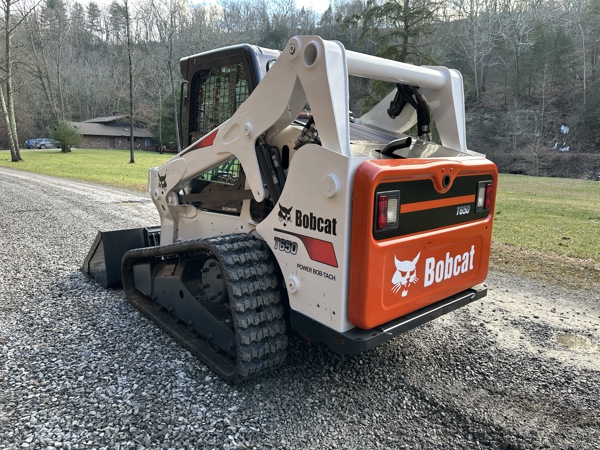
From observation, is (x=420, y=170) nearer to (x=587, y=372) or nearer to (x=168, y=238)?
(x=587, y=372)

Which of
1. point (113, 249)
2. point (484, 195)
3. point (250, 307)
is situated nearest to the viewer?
point (250, 307)

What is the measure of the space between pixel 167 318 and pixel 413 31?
883 inches

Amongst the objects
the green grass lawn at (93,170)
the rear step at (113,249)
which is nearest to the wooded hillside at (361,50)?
the green grass lawn at (93,170)

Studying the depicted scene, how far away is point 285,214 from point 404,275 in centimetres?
86

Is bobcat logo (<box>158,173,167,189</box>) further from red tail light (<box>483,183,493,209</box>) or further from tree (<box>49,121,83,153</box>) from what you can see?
tree (<box>49,121,83,153</box>)

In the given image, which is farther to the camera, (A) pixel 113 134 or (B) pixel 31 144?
(A) pixel 113 134

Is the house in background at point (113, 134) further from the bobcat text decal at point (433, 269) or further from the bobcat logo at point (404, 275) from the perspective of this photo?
the bobcat logo at point (404, 275)

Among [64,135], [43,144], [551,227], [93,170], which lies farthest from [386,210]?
[43,144]

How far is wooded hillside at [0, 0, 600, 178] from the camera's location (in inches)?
1743

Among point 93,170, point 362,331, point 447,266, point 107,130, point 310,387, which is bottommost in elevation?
point 93,170

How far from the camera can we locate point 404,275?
2.91m

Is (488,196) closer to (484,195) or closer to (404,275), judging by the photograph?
(484,195)

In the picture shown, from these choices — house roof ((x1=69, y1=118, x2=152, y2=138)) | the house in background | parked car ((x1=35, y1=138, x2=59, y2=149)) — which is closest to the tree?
parked car ((x1=35, y1=138, x2=59, y2=149))

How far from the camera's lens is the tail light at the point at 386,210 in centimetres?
265
